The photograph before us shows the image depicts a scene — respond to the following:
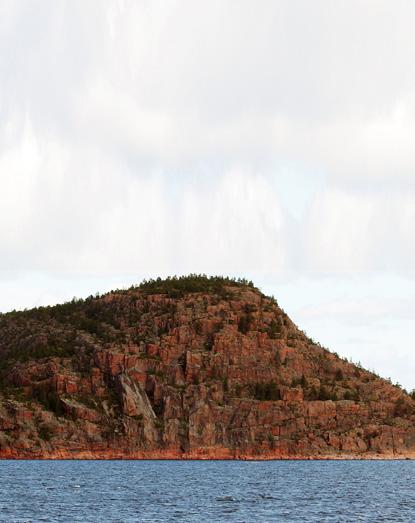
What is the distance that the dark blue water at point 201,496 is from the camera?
362ft

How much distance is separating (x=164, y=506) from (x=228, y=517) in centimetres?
1514

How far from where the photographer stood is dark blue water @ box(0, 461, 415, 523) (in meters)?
110

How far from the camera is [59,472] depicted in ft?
633

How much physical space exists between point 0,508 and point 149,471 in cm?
8288

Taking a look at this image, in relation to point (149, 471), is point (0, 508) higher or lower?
lower

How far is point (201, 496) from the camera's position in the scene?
137 meters

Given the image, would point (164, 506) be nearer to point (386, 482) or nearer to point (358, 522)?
point (358, 522)

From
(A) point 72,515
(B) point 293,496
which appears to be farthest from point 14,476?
(A) point 72,515

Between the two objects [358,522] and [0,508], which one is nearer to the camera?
[358,522]

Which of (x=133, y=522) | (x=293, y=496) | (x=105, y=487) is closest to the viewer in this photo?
(x=133, y=522)

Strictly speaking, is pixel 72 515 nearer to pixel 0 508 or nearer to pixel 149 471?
pixel 0 508

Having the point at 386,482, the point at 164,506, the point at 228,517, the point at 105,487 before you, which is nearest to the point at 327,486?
the point at 386,482

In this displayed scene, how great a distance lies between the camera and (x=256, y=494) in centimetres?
14038

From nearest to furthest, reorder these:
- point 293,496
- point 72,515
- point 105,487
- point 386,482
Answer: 1. point 72,515
2. point 293,496
3. point 105,487
4. point 386,482
